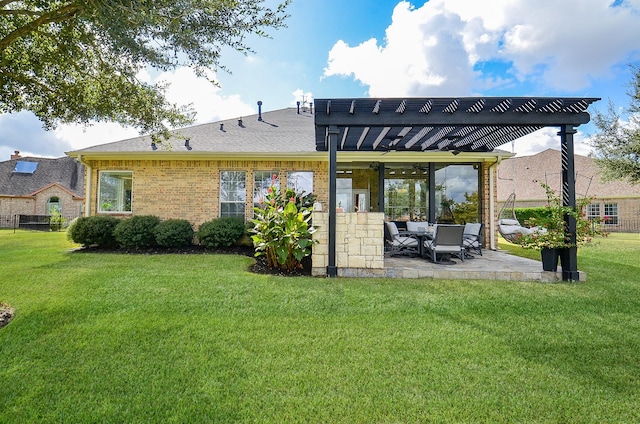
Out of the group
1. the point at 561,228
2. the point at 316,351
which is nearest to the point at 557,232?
the point at 561,228

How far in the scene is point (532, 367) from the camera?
120 inches

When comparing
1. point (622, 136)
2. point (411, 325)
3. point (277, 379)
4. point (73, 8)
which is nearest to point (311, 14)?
point (73, 8)

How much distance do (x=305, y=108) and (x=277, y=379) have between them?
14548mm

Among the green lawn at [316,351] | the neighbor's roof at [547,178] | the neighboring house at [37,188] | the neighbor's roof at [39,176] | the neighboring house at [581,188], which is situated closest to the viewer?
the green lawn at [316,351]

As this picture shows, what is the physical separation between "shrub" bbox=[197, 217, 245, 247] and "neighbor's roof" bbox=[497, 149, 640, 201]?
19.9 metres

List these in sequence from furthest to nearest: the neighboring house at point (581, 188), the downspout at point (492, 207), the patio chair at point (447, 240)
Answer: the neighboring house at point (581, 188)
the downspout at point (492, 207)
the patio chair at point (447, 240)

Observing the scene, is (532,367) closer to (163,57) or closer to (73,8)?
(163,57)

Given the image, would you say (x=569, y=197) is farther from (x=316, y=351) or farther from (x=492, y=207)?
(x=316, y=351)

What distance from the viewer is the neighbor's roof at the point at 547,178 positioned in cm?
2356

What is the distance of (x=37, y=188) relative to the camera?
2738 cm

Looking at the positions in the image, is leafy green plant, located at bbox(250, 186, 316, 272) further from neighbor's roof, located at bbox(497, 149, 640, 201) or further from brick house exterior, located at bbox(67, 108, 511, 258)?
neighbor's roof, located at bbox(497, 149, 640, 201)

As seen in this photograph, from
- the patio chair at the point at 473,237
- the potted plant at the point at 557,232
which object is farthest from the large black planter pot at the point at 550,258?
the patio chair at the point at 473,237

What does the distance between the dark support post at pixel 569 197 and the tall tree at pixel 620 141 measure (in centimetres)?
961

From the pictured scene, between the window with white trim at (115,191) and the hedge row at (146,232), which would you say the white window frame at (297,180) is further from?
the window with white trim at (115,191)
